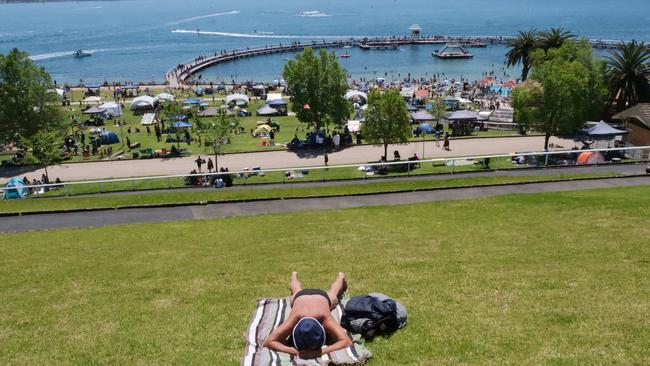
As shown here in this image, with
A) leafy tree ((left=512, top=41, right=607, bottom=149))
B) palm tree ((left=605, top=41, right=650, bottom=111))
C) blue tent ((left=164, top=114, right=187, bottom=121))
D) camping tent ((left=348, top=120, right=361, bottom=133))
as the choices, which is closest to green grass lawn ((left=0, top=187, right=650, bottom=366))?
leafy tree ((left=512, top=41, right=607, bottom=149))

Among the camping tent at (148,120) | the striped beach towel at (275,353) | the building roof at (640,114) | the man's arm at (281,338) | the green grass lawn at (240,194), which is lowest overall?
the camping tent at (148,120)

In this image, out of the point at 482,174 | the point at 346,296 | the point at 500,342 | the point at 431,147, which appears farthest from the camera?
the point at 431,147

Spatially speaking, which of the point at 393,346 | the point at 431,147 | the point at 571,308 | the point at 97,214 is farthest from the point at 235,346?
the point at 431,147

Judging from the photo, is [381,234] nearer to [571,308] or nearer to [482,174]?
[571,308]

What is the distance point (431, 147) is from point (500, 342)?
31.4 metres

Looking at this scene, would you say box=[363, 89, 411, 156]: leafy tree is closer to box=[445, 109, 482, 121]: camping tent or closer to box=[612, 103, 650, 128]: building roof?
box=[445, 109, 482, 121]: camping tent

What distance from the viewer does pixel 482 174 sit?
24.9 metres

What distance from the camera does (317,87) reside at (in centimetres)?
4159

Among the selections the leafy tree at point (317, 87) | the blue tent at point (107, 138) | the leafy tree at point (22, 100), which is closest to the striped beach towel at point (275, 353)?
the leafy tree at point (317, 87)

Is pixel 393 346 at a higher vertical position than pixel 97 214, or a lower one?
higher

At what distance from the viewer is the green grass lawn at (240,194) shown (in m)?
21.8

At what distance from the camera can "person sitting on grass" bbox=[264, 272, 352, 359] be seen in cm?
800

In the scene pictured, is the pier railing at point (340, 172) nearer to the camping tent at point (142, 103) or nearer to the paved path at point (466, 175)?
the paved path at point (466, 175)

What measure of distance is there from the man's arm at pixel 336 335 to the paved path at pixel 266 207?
1199 cm
